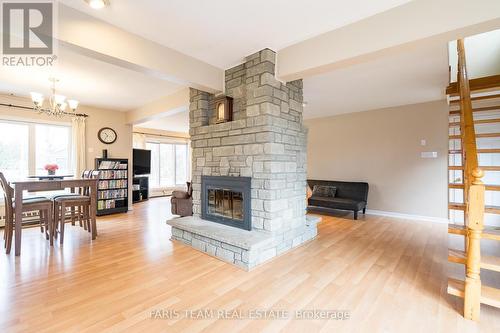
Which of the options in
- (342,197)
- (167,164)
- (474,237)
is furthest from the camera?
(167,164)

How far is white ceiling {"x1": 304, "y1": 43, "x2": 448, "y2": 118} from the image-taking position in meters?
2.96

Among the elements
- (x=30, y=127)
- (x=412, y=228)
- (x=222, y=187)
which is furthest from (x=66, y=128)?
(x=412, y=228)

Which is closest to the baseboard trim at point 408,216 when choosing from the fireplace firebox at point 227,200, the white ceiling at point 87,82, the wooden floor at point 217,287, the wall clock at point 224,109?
the wooden floor at point 217,287

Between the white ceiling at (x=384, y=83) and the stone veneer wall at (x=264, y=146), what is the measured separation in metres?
0.87

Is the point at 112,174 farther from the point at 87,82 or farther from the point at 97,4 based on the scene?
the point at 97,4

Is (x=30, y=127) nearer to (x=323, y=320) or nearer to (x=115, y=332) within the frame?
(x=115, y=332)

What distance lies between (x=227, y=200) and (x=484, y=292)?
262 centimetres

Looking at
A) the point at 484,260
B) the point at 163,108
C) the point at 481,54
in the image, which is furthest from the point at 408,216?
the point at 163,108

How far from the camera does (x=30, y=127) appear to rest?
4.55 meters

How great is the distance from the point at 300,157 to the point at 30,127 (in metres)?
5.32

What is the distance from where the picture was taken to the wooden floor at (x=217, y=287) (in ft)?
5.26

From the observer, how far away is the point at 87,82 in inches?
147

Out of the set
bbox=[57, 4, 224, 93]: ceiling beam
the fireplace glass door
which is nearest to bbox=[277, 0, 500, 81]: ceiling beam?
bbox=[57, 4, 224, 93]: ceiling beam

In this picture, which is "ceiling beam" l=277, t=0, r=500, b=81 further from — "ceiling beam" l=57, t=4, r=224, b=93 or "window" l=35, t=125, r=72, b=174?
"window" l=35, t=125, r=72, b=174
